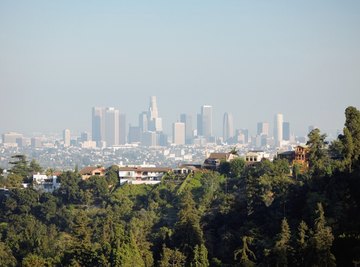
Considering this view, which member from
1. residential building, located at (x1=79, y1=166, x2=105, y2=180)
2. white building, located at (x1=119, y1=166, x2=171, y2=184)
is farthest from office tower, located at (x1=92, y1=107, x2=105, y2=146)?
white building, located at (x1=119, y1=166, x2=171, y2=184)

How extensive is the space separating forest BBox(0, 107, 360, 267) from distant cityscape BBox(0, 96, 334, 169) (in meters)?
90.4

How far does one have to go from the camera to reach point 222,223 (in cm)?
3509

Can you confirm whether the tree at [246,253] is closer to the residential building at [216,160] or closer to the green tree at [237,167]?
the green tree at [237,167]

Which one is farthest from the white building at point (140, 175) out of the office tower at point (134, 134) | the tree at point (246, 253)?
the office tower at point (134, 134)

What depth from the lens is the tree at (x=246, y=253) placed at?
28375 millimetres

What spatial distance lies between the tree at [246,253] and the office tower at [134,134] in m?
146

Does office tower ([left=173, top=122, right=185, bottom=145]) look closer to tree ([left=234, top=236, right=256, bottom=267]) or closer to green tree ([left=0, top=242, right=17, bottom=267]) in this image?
green tree ([left=0, top=242, right=17, bottom=267])

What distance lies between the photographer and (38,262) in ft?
100

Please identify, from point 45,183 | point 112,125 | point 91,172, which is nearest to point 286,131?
point 112,125

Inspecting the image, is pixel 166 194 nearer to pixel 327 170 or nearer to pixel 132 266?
pixel 327 170

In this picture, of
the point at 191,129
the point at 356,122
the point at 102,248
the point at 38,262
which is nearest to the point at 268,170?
the point at 356,122

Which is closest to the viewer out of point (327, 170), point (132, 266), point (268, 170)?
point (132, 266)

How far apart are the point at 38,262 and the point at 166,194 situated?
1657 centimetres

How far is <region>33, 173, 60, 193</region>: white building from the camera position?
5284 centimetres
